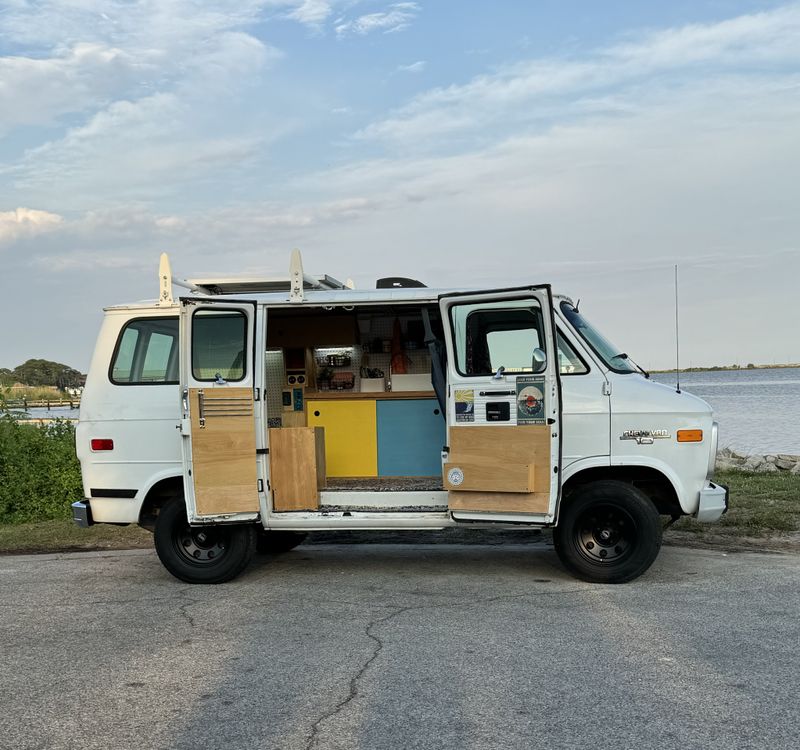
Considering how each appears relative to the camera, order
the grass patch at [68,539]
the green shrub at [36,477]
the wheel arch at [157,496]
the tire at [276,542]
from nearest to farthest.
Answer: the wheel arch at [157,496] < the tire at [276,542] < the grass patch at [68,539] < the green shrub at [36,477]

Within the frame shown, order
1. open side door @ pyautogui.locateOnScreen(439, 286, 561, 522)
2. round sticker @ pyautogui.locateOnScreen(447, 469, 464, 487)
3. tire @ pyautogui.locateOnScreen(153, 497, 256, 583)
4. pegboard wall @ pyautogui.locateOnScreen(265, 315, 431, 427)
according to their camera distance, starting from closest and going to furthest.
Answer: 1. open side door @ pyautogui.locateOnScreen(439, 286, 561, 522)
2. round sticker @ pyautogui.locateOnScreen(447, 469, 464, 487)
3. tire @ pyautogui.locateOnScreen(153, 497, 256, 583)
4. pegboard wall @ pyautogui.locateOnScreen(265, 315, 431, 427)

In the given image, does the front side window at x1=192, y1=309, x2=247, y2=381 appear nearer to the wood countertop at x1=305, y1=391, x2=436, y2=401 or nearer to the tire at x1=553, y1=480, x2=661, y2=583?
the wood countertop at x1=305, y1=391, x2=436, y2=401

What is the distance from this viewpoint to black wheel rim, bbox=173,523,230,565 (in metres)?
8.02

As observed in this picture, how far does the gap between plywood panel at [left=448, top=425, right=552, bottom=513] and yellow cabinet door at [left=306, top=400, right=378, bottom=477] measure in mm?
A: 1983

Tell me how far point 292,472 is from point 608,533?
275 centimetres

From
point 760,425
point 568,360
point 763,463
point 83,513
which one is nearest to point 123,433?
point 83,513

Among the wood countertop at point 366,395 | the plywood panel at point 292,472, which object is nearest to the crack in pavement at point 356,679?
the plywood panel at point 292,472

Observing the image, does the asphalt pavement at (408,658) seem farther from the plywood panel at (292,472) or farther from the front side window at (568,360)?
the front side window at (568,360)

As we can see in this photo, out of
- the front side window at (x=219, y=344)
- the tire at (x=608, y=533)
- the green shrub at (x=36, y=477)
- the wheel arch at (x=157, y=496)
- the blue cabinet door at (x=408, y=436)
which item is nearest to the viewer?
the tire at (x=608, y=533)

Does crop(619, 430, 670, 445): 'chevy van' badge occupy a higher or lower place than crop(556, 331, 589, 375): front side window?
lower

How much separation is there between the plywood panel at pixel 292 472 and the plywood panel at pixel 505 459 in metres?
1.29

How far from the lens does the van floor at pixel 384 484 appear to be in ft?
26.5

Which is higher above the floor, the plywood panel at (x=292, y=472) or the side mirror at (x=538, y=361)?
the side mirror at (x=538, y=361)

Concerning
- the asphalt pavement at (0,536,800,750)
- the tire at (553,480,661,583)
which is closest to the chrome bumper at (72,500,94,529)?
the asphalt pavement at (0,536,800,750)
